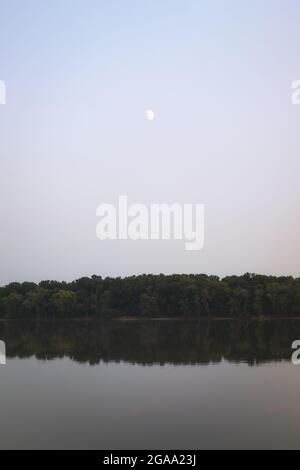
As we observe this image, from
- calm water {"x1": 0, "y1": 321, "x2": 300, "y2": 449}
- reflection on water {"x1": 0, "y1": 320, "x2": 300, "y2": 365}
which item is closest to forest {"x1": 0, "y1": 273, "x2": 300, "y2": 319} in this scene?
reflection on water {"x1": 0, "y1": 320, "x2": 300, "y2": 365}

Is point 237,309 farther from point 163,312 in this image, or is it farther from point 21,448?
point 21,448

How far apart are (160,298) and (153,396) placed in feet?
140

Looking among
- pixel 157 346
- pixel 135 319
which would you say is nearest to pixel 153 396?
pixel 157 346

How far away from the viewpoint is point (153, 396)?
16656 mm

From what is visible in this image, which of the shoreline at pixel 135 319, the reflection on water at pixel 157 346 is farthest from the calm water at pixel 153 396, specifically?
the shoreline at pixel 135 319

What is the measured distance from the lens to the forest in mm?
55438

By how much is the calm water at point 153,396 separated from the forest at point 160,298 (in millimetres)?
A: 24304

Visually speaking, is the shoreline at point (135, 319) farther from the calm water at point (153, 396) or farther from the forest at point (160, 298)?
the calm water at point (153, 396)

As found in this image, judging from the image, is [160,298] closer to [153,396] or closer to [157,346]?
[157,346]

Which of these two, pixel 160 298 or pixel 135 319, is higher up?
pixel 160 298

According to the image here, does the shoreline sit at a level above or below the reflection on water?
below

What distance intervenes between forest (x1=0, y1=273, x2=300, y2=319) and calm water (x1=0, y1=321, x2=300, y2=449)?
2430 cm

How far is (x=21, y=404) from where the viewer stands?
53.1ft

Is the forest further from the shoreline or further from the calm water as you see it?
Answer: the calm water
